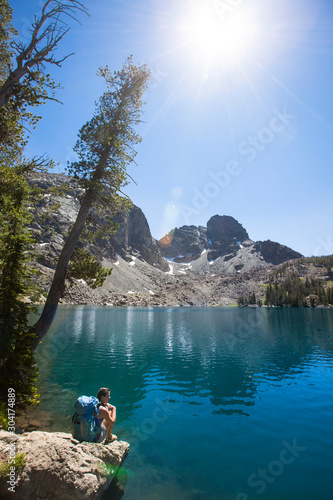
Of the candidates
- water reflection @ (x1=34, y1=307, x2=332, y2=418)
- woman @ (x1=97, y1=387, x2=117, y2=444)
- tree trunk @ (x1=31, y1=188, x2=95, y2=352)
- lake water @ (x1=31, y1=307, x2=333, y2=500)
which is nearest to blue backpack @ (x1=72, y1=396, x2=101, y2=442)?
woman @ (x1=97, y1=387, x2=117, y2=444)

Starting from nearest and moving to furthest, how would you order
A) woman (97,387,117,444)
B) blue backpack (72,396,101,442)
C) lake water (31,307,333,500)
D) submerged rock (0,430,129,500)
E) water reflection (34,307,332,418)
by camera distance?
submerged rock (0,430,129,500), blue backpack (72,396,101,442), lake water (31,307,333,500), woman (97,387,117,444), water reflection (34,307,332,418)

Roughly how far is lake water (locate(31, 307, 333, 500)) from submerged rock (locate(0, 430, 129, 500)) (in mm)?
2206

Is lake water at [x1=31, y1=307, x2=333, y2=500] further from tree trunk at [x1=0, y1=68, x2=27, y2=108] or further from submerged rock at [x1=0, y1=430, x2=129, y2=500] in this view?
tree trunk at [x1=0, y1=68, x2=27, y2=108]

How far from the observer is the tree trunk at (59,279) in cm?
1354

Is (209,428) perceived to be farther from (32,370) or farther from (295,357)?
(295,357)

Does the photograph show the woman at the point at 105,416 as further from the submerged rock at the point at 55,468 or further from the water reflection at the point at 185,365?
the water reflection at the point at 185,365

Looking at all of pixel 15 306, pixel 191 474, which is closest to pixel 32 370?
pixel 15 306

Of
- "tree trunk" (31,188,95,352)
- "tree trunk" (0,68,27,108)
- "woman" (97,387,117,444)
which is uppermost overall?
"tree trunk" (0,68,27,108)

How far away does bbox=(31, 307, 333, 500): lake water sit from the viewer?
9.58 metres

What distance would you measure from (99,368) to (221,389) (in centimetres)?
1347

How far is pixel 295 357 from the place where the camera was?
33.1 meters

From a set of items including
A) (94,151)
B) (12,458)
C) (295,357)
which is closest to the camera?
(12,458)

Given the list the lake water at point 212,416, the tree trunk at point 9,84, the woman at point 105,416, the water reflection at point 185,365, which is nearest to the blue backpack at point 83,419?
the woman at point 105,416

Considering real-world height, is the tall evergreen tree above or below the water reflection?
above
